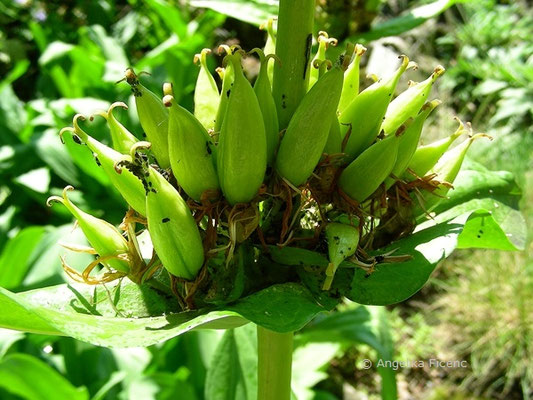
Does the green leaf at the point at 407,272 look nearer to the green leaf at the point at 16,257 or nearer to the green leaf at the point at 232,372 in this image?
the green leaf at the point at 232,372

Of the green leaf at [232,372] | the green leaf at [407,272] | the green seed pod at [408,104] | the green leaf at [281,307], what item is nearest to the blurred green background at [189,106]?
the green leaf at [232,372]

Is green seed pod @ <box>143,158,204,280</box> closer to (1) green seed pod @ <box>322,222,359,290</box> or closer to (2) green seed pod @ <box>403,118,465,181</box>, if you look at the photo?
(1) green seed pod @ <box>322,222,359,290</box>

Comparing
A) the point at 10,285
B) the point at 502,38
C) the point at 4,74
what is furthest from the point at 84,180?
the point at 502,38

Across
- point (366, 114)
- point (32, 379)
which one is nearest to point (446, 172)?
point (366, 114)

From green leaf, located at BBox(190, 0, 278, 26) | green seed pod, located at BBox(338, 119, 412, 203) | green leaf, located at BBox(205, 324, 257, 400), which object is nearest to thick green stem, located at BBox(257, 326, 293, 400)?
green seed pod, located at BBox(338, 119, 412, 203)

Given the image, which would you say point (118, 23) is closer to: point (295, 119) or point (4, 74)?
point (4, 74)

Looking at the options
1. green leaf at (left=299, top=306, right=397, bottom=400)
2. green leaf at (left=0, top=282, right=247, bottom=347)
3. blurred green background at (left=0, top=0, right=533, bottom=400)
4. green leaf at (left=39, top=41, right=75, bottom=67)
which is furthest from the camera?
green leaf at (left=39, top=41, right=75, bottom=67)

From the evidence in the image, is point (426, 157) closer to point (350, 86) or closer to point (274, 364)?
point (350, 86)
